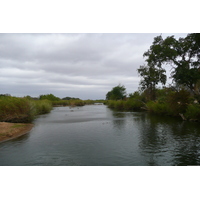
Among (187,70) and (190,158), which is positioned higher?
(187,70)

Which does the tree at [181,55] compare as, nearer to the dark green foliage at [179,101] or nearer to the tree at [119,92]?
the dark green foliage at [179,101]

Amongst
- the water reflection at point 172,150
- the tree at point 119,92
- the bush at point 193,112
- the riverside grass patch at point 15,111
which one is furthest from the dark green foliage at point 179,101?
the tree at point 119,92

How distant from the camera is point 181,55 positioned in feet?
65.6

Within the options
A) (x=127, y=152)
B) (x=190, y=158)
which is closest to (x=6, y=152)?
(x=127, y=152)

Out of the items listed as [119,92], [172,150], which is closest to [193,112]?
[172,150]

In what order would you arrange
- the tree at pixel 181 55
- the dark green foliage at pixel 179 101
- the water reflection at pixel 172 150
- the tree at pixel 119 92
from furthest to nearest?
1. the tree at pixel 119 92
2. the dark green foliage at pixel 179 101
3. the tree at pixel 181 55
4. the water reflection at pixel 172 150

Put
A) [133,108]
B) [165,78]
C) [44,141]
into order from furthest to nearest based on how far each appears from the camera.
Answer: [133,108], [165,78], [44,141]

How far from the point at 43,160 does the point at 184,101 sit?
23157 millimetres

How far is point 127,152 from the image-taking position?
35.6ft

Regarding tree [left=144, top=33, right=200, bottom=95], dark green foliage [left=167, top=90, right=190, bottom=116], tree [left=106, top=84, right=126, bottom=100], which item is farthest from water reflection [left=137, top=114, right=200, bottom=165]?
tree [left=106, top=84, right=126, bottom=100]

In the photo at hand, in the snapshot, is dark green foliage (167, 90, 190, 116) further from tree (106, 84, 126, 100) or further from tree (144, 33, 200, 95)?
tree (106, 84, 126, 100)

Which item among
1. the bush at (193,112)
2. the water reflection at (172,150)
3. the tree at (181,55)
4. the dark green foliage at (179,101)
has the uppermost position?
the tree at (181,55)

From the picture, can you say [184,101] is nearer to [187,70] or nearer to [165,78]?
[165,78]

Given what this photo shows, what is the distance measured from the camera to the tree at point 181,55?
1741 centimetres
